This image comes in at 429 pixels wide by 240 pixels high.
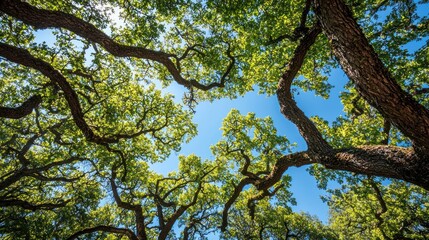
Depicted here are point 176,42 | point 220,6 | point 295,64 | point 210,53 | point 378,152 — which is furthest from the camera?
point 176,42

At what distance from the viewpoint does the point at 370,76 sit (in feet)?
14.0

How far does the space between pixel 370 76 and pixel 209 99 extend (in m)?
10.8

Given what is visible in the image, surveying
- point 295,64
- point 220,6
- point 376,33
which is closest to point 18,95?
point 220,6

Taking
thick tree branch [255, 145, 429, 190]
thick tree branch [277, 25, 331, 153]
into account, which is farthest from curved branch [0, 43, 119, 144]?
thick tree branch [255, 145, 429, 190]

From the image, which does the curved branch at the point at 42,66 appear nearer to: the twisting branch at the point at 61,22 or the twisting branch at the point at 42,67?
the twisting branch at the point at 42,67

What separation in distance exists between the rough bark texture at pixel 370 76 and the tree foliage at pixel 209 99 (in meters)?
0.02

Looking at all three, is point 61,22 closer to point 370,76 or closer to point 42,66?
point 42,66

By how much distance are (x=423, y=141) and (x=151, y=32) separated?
9416mm

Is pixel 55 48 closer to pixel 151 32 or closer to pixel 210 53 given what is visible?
pixel 151 32

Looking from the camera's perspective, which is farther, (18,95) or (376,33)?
(18,95)

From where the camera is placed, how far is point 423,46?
356 inches

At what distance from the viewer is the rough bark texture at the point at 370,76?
4.03m

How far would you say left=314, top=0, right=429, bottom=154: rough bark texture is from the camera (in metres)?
4.03

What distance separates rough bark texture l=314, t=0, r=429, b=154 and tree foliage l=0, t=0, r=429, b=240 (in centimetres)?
2
